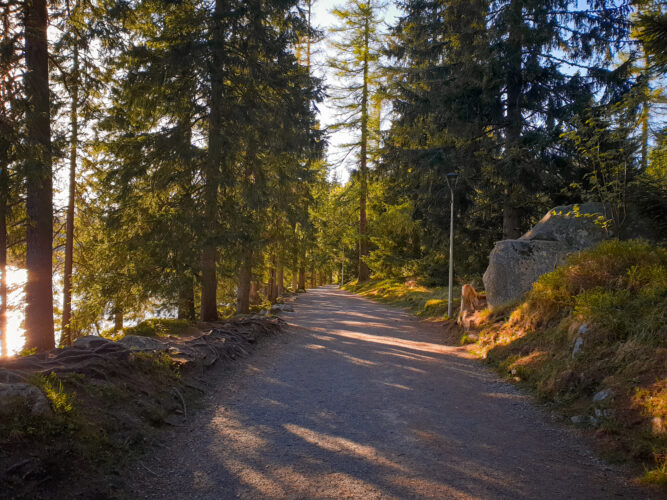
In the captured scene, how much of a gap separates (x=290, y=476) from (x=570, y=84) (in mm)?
12429

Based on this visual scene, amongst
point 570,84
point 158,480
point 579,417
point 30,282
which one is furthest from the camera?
point 570,84

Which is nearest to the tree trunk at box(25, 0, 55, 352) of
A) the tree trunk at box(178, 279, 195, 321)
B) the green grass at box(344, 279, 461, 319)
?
the tree trunk at box(178, 279, 195, 321)

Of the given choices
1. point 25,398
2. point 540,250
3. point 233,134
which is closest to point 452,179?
point 540,250

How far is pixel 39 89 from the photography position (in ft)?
23.8

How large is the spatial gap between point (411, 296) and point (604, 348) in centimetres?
1306

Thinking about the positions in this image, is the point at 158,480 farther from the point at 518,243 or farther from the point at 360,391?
the point at 518,243

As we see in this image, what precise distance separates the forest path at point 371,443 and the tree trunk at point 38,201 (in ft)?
15.8

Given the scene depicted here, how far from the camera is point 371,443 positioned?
3859mm

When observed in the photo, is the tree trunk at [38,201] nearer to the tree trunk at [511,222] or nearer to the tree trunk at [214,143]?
the tree trunk at [214,143]

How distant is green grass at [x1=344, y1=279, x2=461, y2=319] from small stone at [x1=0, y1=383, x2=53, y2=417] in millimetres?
10929

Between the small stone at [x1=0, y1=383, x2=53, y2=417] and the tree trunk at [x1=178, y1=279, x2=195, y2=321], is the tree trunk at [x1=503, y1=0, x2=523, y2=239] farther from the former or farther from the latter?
the small stone at [x1=0, y1=383, x2=53, y2=417]

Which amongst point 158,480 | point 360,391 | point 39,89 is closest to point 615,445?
point 360,391

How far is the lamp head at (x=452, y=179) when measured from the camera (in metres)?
11.3

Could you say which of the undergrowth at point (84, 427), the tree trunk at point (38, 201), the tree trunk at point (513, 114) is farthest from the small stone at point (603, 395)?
the tree trunk at point (38, 201)
